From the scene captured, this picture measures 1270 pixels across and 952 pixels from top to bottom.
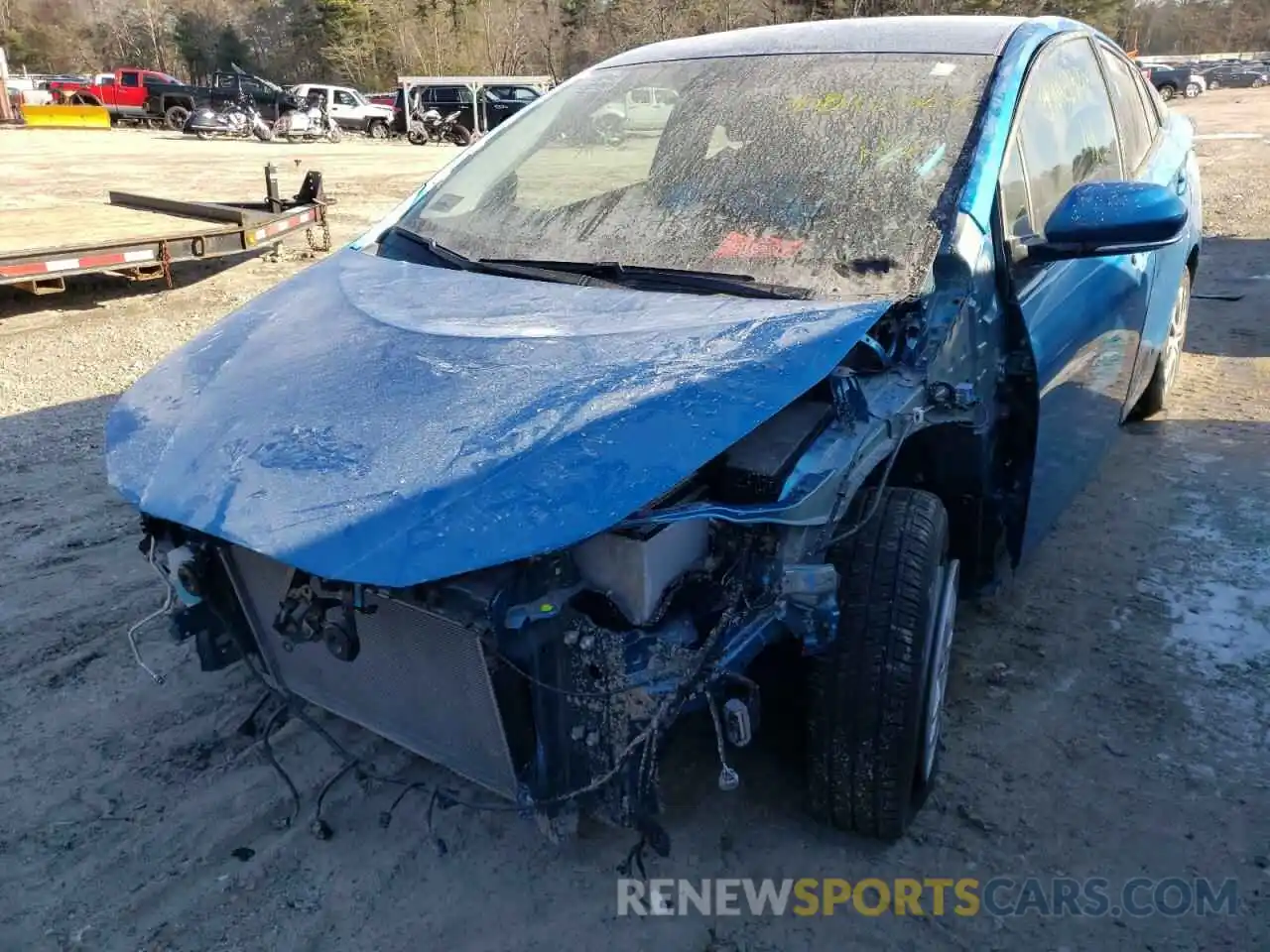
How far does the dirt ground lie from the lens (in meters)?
2.19

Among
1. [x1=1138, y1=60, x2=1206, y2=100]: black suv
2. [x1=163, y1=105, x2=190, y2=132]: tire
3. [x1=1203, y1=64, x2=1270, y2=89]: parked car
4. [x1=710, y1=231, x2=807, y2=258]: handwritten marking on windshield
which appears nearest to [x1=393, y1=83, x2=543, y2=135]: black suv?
[x1=163, y1=105, x2=190, y2=132]: tire

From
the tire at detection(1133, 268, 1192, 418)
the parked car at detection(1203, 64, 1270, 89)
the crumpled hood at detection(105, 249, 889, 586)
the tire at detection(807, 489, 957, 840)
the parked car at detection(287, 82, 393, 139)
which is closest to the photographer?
the crumpled hood at detection(105, 249, 889, 586)

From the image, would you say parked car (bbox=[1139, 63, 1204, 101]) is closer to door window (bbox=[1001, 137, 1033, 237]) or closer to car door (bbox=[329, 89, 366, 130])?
car door (bbox=[329, 89, 366, 130])

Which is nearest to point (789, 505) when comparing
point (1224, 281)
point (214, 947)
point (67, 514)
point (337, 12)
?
point (214, 947)

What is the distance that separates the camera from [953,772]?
104 inches

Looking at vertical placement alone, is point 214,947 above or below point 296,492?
below

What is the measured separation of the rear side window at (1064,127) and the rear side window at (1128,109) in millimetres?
130

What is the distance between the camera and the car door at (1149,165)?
3.80 metres

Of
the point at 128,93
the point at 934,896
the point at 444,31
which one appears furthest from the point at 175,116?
the point at 934,896

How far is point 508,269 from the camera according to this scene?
2.78 metres

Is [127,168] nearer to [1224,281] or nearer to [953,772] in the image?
[1224,281]

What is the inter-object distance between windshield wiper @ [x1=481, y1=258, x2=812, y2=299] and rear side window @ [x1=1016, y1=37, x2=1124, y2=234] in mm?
915

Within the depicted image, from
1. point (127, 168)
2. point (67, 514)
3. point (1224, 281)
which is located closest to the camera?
point (67, 514)

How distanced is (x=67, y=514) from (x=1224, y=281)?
8.20m
